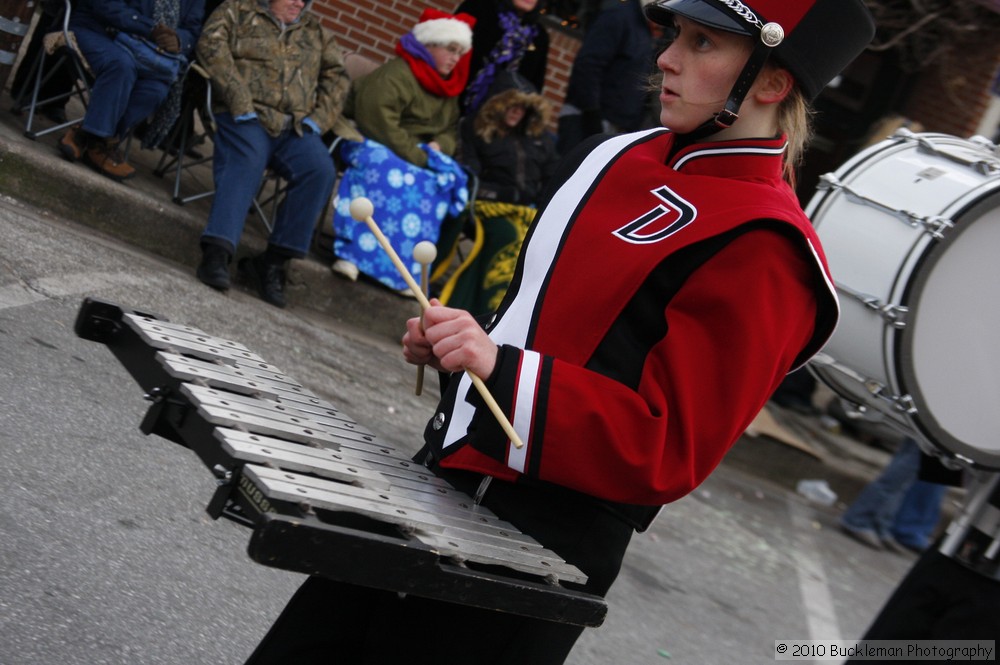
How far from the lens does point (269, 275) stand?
6.69 metres

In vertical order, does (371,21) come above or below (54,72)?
above

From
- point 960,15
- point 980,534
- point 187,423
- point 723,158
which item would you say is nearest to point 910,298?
point 980,534

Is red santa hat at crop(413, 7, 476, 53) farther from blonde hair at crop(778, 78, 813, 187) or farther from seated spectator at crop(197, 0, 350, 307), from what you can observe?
blonde hair at crop(778, 78, 813, 187)

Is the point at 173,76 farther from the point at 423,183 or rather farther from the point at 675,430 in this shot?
the point at 675,430

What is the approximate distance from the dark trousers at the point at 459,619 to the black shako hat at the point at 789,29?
64 centimetres

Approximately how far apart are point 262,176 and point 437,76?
1.26 meters

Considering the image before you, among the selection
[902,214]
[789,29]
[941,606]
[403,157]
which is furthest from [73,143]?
[789,29]

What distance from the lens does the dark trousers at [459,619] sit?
1857 mm

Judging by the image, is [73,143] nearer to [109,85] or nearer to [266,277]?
[109,85]

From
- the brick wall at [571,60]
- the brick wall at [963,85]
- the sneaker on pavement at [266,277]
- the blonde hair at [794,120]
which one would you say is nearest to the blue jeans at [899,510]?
the sneaker on pavement at [266,277]

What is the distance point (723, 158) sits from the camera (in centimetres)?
198

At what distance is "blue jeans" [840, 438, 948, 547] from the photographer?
24.5 ft

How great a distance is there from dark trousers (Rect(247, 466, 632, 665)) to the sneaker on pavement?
15.9ft

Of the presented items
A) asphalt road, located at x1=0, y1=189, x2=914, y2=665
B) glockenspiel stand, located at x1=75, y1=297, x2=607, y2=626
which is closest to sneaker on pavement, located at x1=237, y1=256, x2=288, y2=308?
asphalt road, located at x1=0, y1=189, x2=914, y2=665
